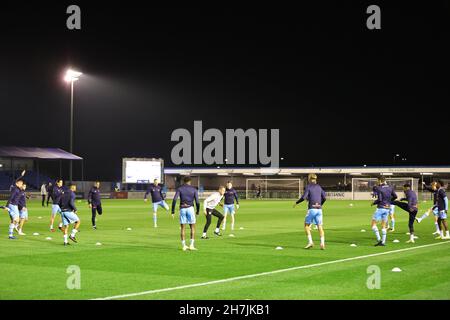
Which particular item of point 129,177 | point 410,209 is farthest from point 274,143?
point 410,209

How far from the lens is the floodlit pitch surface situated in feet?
39.5

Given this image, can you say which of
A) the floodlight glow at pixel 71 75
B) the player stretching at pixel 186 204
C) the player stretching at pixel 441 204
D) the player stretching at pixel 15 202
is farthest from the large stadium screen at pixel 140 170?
the player stretching at pixel 186 204

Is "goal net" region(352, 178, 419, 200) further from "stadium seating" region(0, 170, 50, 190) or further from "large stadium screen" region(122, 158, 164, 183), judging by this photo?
"stadium seating" region(0, 170, 50, 190)

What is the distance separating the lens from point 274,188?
3875 inches

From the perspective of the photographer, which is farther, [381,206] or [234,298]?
[381,206]

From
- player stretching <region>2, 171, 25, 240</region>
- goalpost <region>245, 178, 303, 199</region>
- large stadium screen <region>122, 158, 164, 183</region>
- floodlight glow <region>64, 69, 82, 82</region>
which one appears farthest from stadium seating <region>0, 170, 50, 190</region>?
player stretching <region>2, 171, 25, 240</region>

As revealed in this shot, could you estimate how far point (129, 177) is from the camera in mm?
72812

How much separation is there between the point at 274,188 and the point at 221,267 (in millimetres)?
83044

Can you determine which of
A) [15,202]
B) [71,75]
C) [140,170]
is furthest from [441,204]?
[140,170]

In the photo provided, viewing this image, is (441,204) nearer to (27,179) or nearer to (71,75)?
(71,75)

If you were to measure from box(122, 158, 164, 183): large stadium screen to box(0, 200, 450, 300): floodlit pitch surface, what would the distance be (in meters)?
46.6

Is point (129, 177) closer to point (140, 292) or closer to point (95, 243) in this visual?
point (95, 243)

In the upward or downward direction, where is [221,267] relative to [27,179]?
downward
